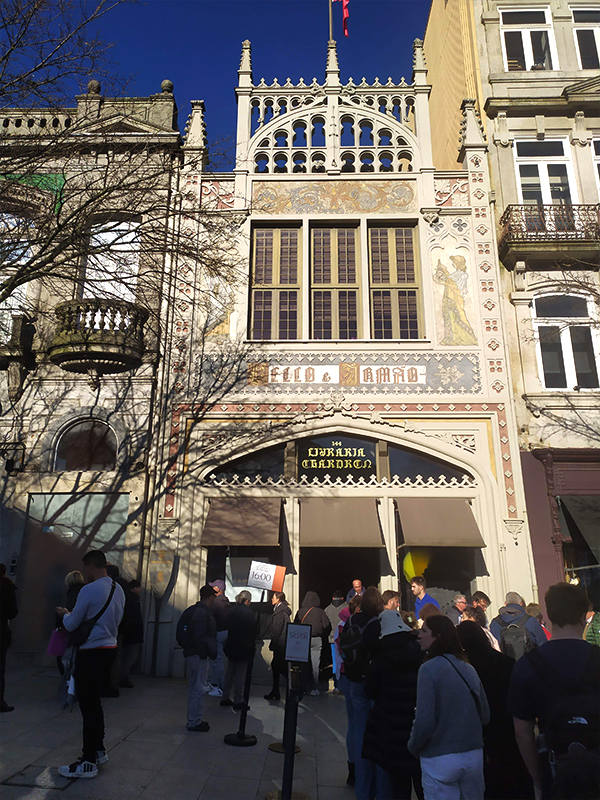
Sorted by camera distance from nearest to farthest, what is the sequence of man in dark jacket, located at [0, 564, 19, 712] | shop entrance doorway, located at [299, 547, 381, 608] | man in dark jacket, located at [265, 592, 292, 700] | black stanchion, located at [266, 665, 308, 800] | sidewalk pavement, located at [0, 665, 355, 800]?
black stanchion, located at [266, 665, 308, 800]
sidewalk pavement, located at [0, 665, 355, 800]
man in dark jacket, located at [0, 564, 19, 712]
man in dark jacket, located at [265, 592, 292, 700]
shop entrance doorway, located at [299, 547, 381, 608]

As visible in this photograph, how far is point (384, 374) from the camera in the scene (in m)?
15.0

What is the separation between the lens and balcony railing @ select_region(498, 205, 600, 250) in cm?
1557

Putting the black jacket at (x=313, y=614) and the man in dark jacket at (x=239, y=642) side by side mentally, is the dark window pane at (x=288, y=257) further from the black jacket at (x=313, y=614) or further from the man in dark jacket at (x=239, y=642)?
the man in dark jacket at (x=239, y=642)

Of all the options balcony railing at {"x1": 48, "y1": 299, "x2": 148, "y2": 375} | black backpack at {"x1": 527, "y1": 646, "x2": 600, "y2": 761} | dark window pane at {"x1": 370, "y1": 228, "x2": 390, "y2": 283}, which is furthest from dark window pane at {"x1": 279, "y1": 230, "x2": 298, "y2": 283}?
black backpack at {"x1": 527, "y1": 646, "x2": 600, "y2": 761}

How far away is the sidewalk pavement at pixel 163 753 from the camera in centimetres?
590

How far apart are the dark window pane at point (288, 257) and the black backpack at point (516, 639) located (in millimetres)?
11032

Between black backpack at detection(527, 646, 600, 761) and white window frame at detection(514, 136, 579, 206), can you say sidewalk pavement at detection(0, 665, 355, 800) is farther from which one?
white window frame at detection(514, 136, 579, 206)

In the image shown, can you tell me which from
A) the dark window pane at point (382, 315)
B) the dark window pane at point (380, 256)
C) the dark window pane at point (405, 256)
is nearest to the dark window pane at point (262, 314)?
the dark window pane at point (382, 315)

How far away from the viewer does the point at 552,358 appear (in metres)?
15.4

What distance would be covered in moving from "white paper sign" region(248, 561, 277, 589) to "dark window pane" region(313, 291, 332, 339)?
725cm

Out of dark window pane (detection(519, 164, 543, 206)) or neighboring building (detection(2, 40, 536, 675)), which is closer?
neighboring building (detection(2, 40, 536, 675))

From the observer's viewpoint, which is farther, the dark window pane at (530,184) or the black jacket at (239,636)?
the dark window pane at (530,184)

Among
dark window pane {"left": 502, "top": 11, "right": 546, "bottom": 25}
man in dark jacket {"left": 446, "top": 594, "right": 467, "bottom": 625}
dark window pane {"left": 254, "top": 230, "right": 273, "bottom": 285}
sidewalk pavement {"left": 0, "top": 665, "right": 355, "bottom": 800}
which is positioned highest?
dark window pane {"left": 502, "top": 11, "right": 546, "bottom": 25}

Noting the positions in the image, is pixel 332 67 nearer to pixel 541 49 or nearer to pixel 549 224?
pixel 541 49
